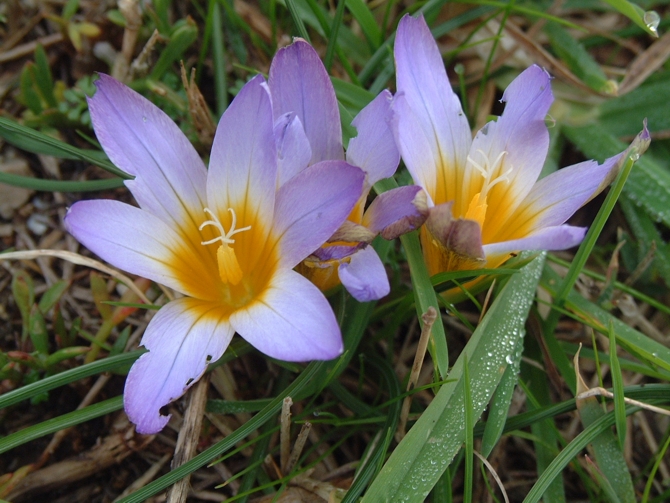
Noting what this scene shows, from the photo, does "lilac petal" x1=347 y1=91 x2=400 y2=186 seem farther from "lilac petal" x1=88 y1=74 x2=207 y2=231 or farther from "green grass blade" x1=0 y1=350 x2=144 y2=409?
"green grass blade" x1=0 y1=350 x2=144 y2=409

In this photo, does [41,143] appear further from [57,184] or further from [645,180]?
[645,180]

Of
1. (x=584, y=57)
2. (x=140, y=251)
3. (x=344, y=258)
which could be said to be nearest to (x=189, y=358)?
(x=140, y=251)

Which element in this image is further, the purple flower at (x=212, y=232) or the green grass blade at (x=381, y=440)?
the green grass blade at (x=381, y=440)

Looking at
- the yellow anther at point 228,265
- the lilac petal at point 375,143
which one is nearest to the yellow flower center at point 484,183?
the lilac petal at point 375,143

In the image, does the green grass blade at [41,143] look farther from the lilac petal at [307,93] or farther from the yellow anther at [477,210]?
the yellow anther at [477,210]

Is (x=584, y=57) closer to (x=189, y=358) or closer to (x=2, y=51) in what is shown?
(x=189, y=358)

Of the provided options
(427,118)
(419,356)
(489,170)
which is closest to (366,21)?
(427,118)

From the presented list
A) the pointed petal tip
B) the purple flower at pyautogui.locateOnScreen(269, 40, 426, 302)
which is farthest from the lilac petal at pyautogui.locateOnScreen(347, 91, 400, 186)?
the pointed petal tip
